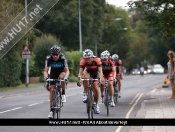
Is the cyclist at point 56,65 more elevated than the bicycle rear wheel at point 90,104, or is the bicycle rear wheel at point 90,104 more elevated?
the cyclist at point 56,65

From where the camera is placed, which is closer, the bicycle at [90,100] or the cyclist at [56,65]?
the cyclist at [56,65]

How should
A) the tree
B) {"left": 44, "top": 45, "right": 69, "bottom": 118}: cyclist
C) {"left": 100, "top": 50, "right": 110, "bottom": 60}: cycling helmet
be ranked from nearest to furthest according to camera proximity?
1. {"left": 44, "top": 45, "right": 69, "bottom": 118}: cyclist
2. {"left": 100, "top": 50, "right": 110, "bottom": 60}: cycling helmet
3. the tree

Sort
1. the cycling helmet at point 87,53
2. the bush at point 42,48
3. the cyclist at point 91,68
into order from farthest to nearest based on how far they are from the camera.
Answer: the bush at point 42,48 → the cyclist at point 91,68 → the cycling helmet at point 87,53

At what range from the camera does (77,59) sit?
64.8 meters

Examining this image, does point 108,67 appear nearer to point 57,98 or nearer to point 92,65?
point 92,65

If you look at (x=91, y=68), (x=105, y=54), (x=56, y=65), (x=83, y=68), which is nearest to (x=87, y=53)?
(x=83, y=68)

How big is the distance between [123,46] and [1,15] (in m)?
82.0

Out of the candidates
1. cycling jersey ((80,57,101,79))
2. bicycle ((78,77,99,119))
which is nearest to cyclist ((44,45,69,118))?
bicycle ((78,77,99,119))

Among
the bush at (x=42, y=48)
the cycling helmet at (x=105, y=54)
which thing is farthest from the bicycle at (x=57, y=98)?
the bush at (x=42, y=48)

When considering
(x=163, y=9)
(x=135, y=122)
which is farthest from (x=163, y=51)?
(x=135, y=122)

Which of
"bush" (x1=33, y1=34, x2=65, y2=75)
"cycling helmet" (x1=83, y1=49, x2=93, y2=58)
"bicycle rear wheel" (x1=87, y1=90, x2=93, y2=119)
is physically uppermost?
"bush" (x1=33, y1=34, x2=65, y2=75)

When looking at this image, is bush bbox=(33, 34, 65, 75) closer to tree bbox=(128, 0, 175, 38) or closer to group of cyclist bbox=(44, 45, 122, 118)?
tree bbox=(128, 0, 175, 38)

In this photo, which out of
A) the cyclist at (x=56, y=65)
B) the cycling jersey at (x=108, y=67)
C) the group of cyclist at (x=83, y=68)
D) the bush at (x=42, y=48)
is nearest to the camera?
the cyclist at (x=56, y=65)

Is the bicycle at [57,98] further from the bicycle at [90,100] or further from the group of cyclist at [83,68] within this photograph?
the bicycle at [90,100]
